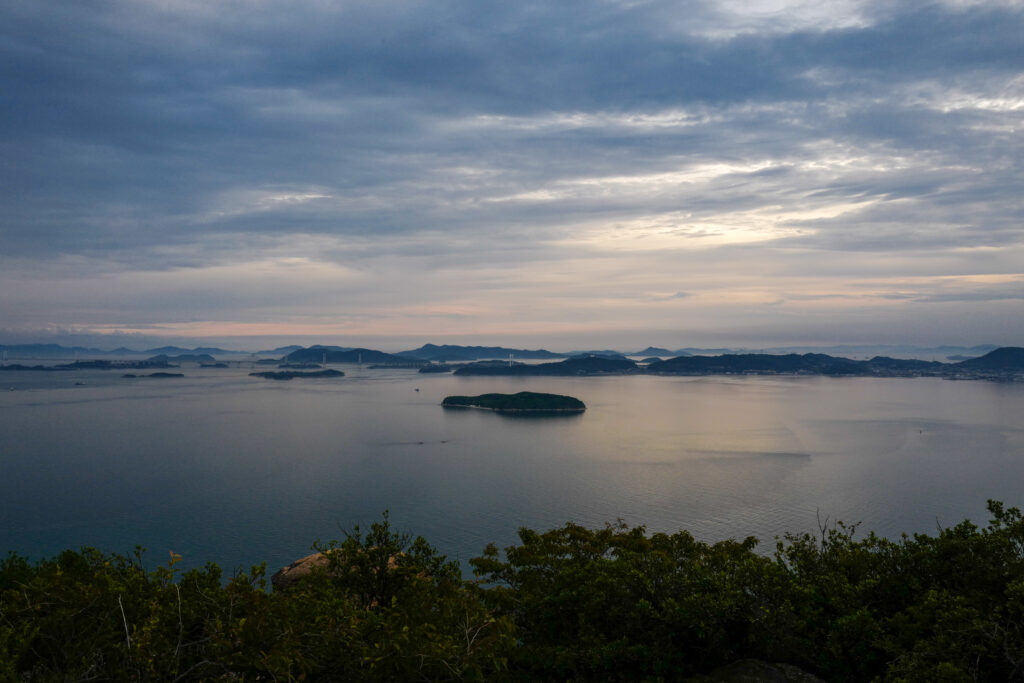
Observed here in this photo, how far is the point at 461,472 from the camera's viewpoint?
64.1 metres

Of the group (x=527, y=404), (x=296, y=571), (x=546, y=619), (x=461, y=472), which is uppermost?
(x=546, y=619)

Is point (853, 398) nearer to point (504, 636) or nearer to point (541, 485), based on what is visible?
point (541, 485)

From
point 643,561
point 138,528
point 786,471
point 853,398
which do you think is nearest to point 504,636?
point 643,561

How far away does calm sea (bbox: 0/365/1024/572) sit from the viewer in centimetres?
4456

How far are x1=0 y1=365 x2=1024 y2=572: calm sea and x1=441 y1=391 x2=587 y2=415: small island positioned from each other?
682cm

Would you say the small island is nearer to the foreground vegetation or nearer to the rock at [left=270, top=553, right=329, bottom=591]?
the rock at [left=270, top=553, right=329, bottom=591]

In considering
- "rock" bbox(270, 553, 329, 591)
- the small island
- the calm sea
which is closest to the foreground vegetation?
"rock" bbox(270, 553, 329, 591)

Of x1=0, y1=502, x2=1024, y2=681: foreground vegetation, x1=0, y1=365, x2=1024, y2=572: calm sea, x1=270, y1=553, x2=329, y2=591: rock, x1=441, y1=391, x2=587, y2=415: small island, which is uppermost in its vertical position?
x1=0, y1=502, x2=1024, y2=681: foreground vegetation

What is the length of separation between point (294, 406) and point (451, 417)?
37.1m

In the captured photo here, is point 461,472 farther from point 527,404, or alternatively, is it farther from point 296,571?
point 527,404

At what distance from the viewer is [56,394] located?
145750mm

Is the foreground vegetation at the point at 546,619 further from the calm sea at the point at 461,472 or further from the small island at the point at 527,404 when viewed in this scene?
the small island at the point at 527,404

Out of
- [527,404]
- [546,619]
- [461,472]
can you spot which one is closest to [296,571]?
[546,619]

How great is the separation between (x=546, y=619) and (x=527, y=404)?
110232mm
